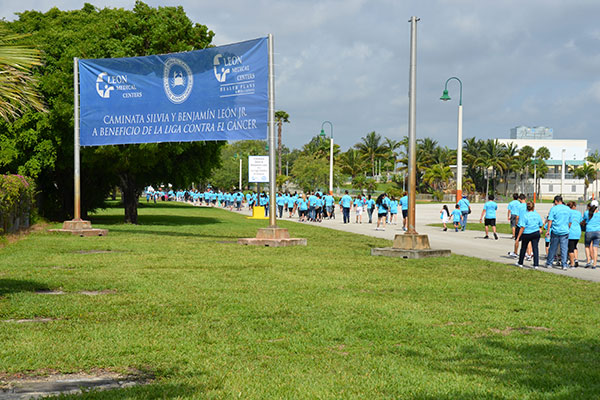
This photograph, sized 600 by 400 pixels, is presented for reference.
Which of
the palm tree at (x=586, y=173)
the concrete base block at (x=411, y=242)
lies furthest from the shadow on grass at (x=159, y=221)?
the palm tree at (x=586, y=173)

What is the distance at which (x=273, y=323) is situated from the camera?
7621 mm

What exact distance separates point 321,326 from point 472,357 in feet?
6.19

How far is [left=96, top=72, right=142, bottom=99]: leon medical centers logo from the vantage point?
69.4 ft

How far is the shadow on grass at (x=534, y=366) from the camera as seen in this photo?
16.7 ft

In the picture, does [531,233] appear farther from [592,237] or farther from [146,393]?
[146,393]

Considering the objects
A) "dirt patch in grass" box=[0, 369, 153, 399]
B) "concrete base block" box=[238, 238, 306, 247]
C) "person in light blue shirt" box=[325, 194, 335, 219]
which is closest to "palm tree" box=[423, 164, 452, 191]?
"person in light blue shirt" box=[325, 194, 335, 219]

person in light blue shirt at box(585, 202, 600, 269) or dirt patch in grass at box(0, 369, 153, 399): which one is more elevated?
person in light blue shirt at box(585, 202, 600, 269)

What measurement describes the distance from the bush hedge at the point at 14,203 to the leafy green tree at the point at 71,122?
4230 millimetres

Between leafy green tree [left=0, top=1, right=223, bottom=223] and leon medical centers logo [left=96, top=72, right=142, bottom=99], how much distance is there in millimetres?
4815

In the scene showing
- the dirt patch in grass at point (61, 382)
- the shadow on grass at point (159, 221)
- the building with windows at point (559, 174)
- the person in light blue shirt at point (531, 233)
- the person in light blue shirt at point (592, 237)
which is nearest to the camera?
the dirt patch in grass at point (61, 382)

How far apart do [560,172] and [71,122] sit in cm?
12177

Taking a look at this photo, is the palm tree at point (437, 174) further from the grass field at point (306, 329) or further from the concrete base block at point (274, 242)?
the grass field at point (306, 329)

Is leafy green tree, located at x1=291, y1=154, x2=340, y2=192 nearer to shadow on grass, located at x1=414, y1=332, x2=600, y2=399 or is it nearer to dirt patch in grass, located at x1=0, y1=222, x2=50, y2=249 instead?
dirt patch in grass, located at x1=0, y1=222, x2=50, y2=249

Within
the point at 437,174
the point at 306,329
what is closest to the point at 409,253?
the point at 306,329
